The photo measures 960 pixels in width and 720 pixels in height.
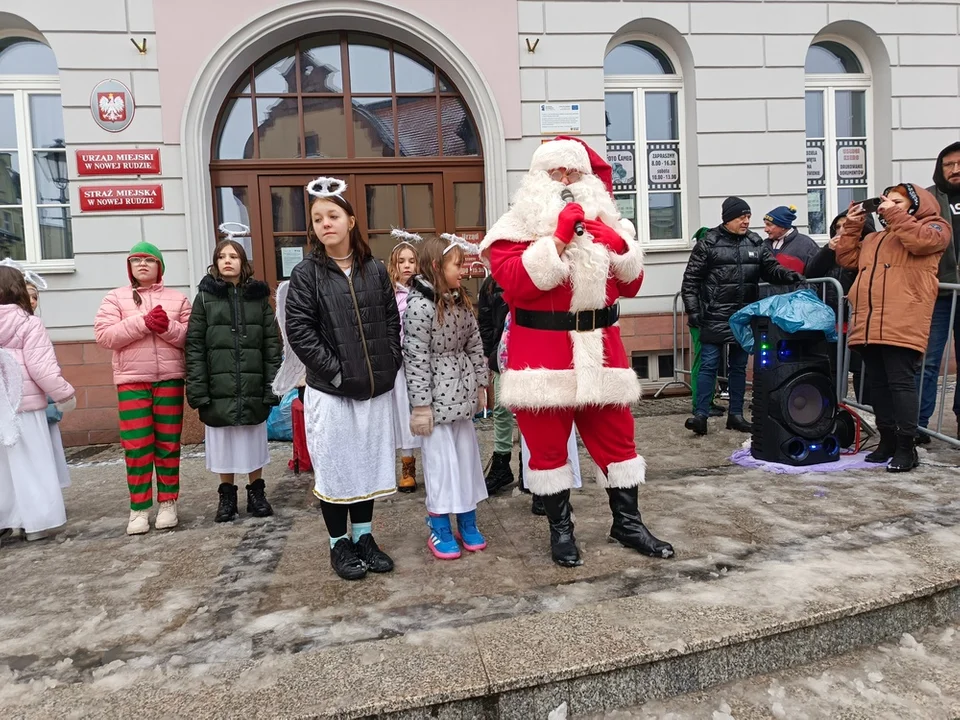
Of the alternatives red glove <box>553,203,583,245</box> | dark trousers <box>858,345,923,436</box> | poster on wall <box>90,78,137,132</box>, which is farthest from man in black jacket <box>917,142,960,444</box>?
poster on wall <box>90,78,137,132</box>

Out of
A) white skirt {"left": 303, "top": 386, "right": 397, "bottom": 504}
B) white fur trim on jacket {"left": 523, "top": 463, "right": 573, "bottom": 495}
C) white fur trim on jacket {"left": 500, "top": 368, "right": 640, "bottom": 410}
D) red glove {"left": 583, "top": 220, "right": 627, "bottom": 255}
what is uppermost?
red glove {"left": 583, "top": 220, "right": 627, "bottom": 255}

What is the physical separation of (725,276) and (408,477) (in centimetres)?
330

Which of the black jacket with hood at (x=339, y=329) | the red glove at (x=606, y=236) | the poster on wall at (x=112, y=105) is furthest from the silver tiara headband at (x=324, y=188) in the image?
the poster on wall at (x=112, y=105)

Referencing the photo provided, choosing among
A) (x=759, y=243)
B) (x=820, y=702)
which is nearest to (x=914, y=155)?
(x=759, y=243)

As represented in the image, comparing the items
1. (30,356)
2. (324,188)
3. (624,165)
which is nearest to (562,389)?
(324,188)

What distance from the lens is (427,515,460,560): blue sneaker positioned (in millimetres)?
3043

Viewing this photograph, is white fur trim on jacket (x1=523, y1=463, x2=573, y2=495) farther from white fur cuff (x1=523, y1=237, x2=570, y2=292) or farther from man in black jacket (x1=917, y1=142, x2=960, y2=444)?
man in black jacket (x1=917, y1=142, x2=960, y2=444)

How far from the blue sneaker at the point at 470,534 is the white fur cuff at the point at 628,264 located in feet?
4.58

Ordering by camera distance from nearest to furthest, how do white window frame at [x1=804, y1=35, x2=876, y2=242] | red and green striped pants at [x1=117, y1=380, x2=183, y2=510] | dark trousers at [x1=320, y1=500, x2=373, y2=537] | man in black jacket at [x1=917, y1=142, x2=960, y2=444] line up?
dark trousers at [x1=320, y1=500, x2=373, y2=537] < red and green striped pants at [x1=117, y1=380, x2=183, y2=510] < man in black jacket at [x1=917, y1=142, x2=960, y2=444] < white window frame at [x1=804, y1=35, x2=876, y2=242]

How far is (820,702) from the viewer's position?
82.2 inches

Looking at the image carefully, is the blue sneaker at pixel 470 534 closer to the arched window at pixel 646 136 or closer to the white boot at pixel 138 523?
the white boot at pixel 138 523

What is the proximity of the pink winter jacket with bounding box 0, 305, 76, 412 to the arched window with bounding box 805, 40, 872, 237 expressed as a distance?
26.6 feet

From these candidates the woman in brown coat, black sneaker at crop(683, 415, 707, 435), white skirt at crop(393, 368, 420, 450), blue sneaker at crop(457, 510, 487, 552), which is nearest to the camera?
blue sneaker at crop(457, 510, 487, 552)

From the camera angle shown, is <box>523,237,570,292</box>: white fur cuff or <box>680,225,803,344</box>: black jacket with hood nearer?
<box>523,237,570,292</box>: white fur cuff
